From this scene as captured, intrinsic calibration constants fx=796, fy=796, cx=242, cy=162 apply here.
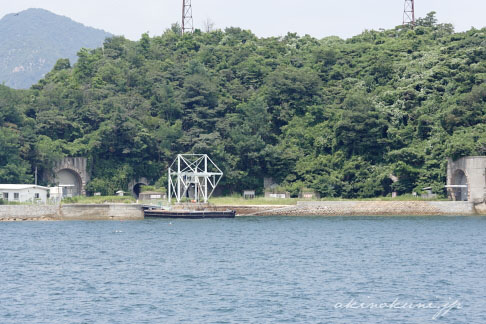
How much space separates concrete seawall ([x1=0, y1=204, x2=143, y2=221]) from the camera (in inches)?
2997

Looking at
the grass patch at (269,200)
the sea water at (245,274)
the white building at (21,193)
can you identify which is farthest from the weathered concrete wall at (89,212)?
the grass patch at (269,200)

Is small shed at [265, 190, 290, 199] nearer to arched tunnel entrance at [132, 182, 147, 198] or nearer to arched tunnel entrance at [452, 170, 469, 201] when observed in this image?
arched tunnel entrance at [132, 182, 147, 198]

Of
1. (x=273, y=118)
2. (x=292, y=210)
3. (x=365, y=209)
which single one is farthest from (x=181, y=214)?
(x=273, y=118)

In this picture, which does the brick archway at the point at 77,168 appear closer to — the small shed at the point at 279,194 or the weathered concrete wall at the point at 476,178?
the small shed at the point at 279,194

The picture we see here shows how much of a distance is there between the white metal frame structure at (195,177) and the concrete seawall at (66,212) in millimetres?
6696

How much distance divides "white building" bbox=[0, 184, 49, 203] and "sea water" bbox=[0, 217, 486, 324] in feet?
33.0

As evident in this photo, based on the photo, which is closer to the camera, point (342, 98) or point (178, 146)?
point (178, 146)

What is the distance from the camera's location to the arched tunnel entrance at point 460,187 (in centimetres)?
8012

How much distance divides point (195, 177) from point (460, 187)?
88.9ft

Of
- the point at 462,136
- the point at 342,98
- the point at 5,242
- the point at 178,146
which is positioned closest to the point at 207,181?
the point at 178,146

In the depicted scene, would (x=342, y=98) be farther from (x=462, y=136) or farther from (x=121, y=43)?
(x=121, y=43)

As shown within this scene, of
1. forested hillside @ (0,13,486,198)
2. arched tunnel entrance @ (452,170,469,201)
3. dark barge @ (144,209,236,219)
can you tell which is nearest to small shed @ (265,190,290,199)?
forested hillside @ (0,13,486,198)

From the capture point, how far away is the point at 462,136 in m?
81.1

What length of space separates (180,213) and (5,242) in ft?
77.0
